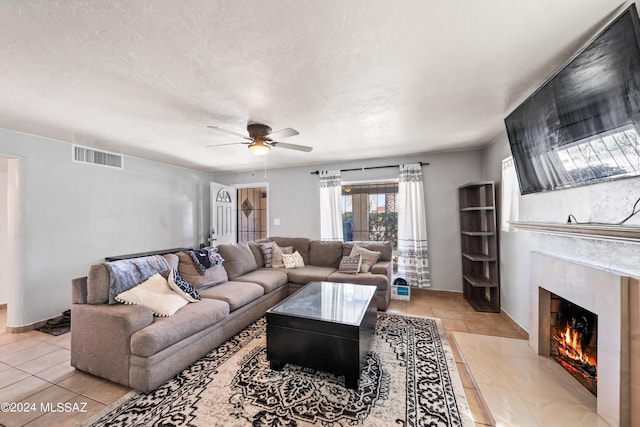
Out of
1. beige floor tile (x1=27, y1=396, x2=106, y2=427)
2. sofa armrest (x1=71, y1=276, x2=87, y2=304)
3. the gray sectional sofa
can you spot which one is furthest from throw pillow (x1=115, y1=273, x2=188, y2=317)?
beige floor tile (x1=27, y1=396, x2=106, y2=427)

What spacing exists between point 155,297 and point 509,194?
4159 millimetres

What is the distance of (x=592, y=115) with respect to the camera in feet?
4.80

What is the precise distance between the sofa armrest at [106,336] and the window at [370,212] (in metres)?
3.65

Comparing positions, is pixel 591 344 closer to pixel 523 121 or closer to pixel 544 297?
pixel 544 297

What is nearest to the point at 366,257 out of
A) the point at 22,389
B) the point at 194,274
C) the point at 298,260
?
the point at 298,260

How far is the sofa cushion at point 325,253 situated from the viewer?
4242 millimetres

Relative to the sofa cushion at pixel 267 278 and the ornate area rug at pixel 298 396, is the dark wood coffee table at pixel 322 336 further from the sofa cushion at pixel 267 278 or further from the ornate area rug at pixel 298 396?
the sofa cushion at pixel 267 278

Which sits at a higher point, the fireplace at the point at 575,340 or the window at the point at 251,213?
the window at the point at 251,213

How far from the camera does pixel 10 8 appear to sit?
121 centimetres

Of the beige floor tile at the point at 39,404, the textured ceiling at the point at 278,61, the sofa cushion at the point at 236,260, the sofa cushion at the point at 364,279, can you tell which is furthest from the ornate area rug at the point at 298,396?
the textured ceiling at the point at 278,61

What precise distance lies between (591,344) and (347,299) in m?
1.87

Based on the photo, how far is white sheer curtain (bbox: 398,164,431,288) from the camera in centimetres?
420

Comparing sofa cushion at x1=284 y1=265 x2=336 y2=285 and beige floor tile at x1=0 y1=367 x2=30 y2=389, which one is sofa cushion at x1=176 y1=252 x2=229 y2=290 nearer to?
sofa cushion at x1=284 y1=265 x2=336 y2=285

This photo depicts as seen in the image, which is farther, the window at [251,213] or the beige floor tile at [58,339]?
the window at [251,213]
